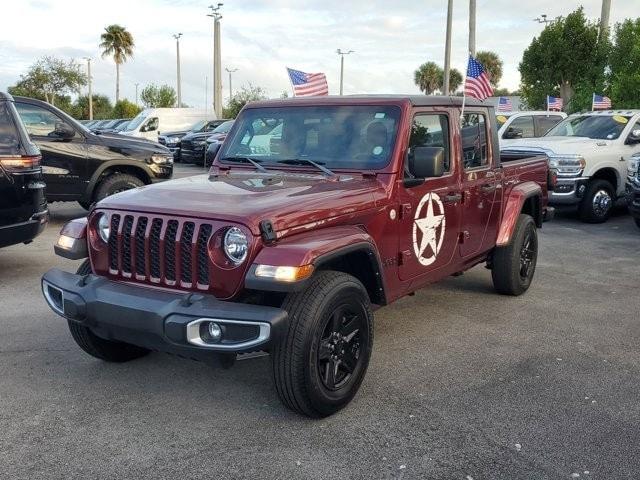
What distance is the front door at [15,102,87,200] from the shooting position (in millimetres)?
9195

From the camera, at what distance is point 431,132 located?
4.80 metres

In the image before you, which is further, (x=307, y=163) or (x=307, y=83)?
(x=307, y=83)

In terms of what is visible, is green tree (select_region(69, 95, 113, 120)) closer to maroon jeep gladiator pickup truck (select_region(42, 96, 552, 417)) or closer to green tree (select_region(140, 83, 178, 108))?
green tree (select_region(140, 83, 178, 108))

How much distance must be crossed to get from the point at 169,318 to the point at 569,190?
8700mm

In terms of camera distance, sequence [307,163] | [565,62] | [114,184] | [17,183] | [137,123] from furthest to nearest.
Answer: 1. [137,123]
2. [565,62]
3. [114,184]
4. [17,183]
5. [307,163]

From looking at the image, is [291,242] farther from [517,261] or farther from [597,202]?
[597,202]

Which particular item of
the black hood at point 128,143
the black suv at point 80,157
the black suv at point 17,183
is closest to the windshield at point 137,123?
the black hood at point 128,143

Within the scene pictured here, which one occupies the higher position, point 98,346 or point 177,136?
point 177,136

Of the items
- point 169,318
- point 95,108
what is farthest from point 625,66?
point 95,108

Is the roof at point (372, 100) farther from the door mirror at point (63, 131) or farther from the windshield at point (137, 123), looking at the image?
the windshield at point (137, 123)

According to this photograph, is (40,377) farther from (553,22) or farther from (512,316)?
(553,22)

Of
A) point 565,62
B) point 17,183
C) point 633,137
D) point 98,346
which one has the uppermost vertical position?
point 565,62

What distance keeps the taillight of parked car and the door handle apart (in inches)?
165

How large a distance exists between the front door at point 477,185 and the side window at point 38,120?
6428 millimetres
